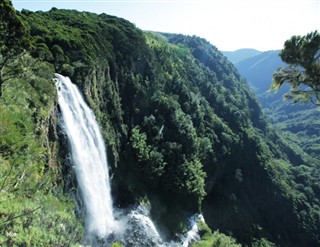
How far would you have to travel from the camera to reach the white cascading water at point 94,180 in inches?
1280

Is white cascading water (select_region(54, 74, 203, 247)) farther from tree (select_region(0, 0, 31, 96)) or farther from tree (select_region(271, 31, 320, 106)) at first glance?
tree (select_region(271, 31, 320, 106))

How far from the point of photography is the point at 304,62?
56.6 ft

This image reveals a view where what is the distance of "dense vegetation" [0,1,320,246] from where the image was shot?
2475 cm

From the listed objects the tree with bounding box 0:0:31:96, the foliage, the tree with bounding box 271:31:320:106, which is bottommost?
the foliage

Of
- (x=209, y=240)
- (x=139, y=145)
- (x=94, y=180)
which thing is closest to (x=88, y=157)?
(x=94, y=180)

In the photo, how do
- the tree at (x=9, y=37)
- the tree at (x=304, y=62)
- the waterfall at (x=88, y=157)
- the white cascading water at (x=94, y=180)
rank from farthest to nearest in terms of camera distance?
1. the white cascading water at (x=94, y=180)
2. the waterfall at (x=88, y=157)
3. the tree at (x=9, y=37)
4. the tree at (x=304, y=62)

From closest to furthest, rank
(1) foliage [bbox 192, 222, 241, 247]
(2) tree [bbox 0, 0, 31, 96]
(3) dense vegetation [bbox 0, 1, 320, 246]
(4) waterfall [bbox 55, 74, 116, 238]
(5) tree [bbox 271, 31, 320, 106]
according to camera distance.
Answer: (5) tree [bbox 271, 31, 320, 106], (2) tree [bbox 0, 0, 31, 96], (3) dense vegetation [bbox 0, 1, 320, 246], (4) waterfall [bbox 55, 74, 116, 238], (1) foliage [bbox 192, 222, 241, 247]

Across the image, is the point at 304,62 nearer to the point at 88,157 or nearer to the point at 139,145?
the point at 88,157

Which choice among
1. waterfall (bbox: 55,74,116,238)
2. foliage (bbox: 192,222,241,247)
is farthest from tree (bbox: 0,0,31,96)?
foliage (bbox: 192,222,241,247)

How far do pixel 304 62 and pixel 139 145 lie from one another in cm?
3521

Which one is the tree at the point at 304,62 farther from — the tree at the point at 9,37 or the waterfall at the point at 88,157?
the waterfall at the point at 88,157

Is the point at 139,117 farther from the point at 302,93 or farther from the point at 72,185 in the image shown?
the point at 302,93

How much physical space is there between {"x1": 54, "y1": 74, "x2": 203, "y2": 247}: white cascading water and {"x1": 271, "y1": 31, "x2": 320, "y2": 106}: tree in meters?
21.4

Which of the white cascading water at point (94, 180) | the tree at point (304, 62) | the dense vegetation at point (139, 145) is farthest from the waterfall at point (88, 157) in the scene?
the tree at point (304, 62)
